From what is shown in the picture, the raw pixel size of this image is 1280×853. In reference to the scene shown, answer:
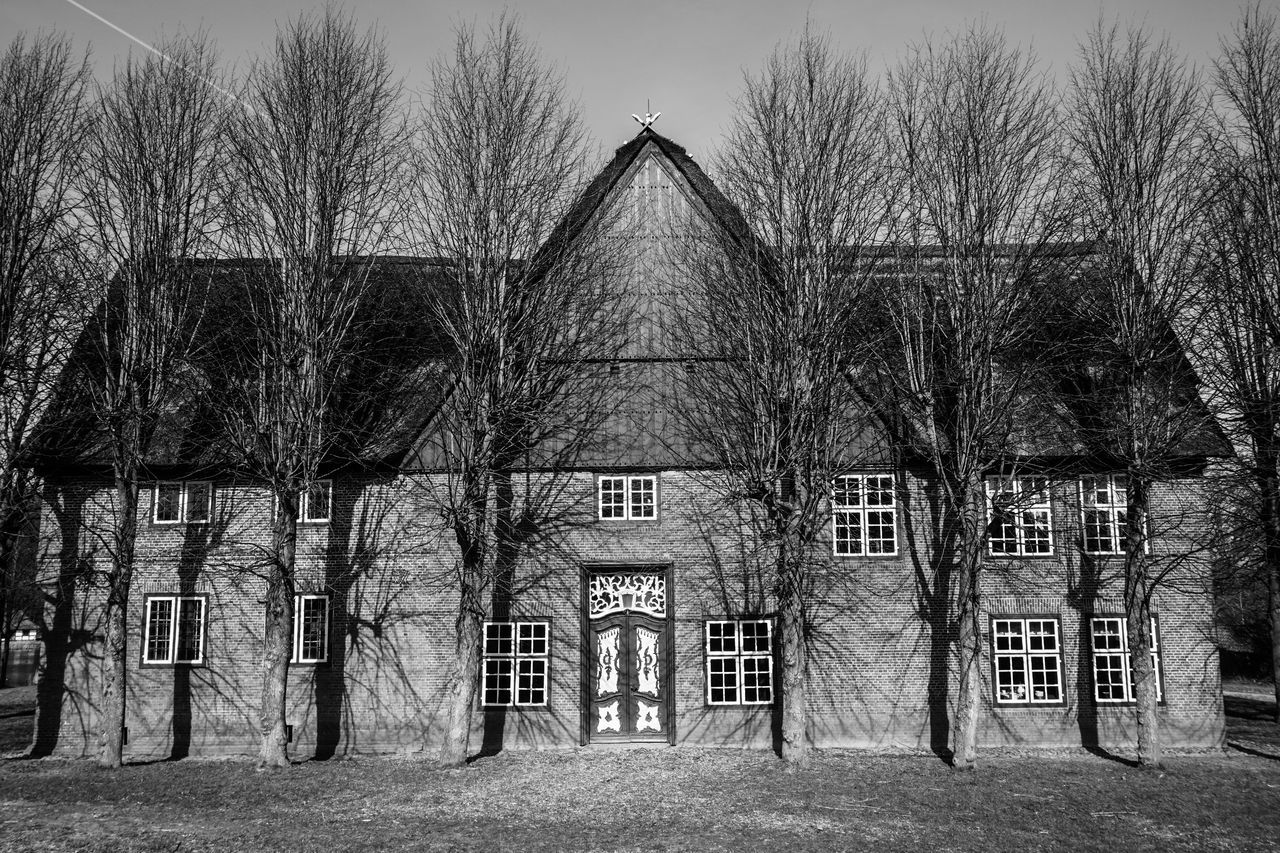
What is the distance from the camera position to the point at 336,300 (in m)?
18.1

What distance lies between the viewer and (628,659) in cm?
1975

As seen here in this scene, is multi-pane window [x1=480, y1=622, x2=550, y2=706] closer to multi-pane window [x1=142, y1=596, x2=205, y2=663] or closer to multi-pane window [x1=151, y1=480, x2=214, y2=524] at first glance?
multi-pane window [x1=142, y1=596, x2=205, y2=663]

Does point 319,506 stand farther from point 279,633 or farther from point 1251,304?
point 1251,304

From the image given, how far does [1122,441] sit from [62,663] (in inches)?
840

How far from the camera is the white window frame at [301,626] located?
774 inches

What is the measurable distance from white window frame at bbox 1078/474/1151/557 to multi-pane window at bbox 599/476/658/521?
885 centimetres

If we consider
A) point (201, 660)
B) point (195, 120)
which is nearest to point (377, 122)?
point (195, 120)

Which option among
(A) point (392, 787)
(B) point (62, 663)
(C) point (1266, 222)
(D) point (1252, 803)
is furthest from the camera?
(B) point (62, 663)

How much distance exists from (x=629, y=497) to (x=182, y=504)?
943cm

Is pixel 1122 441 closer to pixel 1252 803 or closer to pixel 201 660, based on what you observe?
pixel 1252 803

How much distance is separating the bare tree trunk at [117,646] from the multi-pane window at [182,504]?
7.69ft

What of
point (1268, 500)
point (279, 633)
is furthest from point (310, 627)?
point (1268, 500)

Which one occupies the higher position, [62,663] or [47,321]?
[47,321]

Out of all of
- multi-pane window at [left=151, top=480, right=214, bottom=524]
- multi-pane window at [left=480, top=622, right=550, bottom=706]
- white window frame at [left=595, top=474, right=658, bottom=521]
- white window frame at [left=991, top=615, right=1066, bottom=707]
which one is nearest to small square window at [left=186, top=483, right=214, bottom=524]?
multi-pane window at [left=151, top=480, right=214, bottom=524]
